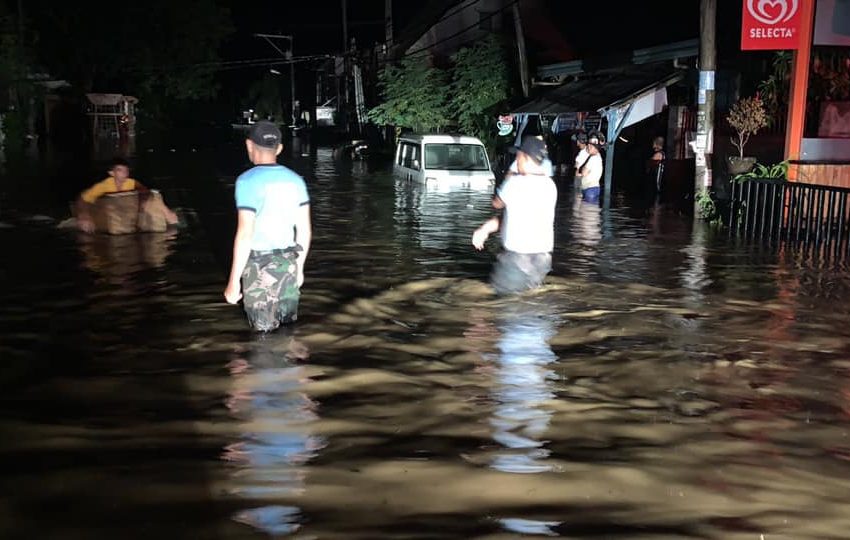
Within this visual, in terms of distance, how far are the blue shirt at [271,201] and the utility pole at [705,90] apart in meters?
10.8

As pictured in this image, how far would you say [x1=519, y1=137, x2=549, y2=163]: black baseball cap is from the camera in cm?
789

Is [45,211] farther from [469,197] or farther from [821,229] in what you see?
[821,229]

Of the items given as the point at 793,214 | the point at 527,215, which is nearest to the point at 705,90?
the point at 793,214

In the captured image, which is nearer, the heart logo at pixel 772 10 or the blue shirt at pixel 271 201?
the blue shirt at pixel 271 201

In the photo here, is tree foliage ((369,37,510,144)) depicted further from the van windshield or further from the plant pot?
the plant pot

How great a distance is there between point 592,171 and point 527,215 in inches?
404

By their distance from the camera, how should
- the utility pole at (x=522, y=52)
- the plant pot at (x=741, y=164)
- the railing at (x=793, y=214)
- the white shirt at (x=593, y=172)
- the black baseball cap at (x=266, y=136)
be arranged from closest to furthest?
the black baseball cap at (x=266, y=136) < the railing at (x=793, y=214) < the plant pot at (x=741, y=164) < the white shirt at (x=593, y=172) < the utility pole at (x=522, y=52)

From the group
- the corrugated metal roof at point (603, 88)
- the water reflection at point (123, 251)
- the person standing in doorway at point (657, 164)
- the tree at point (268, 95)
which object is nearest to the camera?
the water reflection at point (123, 251)

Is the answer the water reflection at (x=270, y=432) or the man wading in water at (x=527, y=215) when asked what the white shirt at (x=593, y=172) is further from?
the water reflection at (x=270, y=432)

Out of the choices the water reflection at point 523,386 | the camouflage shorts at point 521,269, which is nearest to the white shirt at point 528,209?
the camouflage shorts at point 521,269

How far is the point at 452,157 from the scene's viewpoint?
20859 mm

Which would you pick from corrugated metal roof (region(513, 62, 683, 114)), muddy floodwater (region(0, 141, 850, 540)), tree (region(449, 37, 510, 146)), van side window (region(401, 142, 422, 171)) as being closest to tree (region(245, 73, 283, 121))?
tree (region(449, 37, 510, 146))

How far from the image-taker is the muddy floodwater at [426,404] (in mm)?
4422

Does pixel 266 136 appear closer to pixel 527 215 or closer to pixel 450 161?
pixel 527 215
